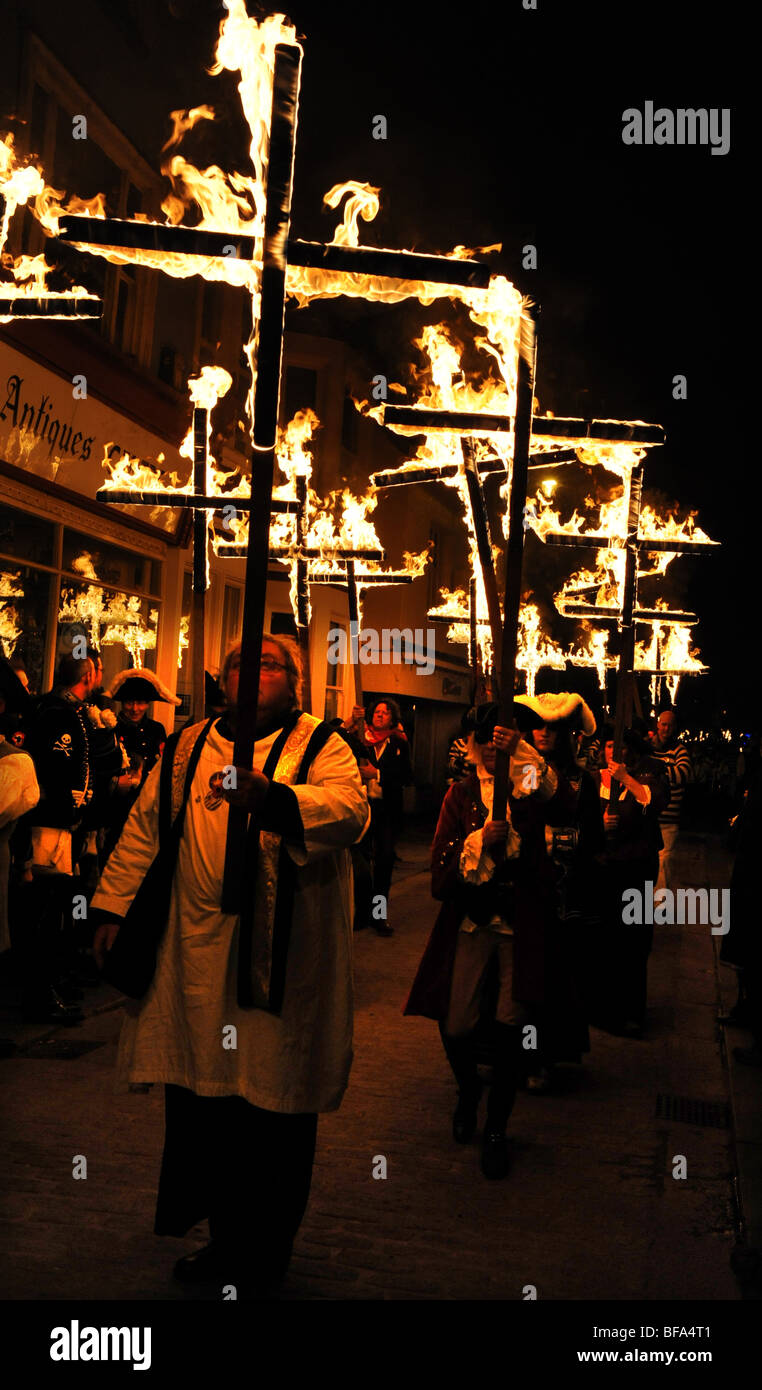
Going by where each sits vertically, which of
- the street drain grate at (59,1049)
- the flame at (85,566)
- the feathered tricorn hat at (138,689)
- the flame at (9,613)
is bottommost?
the street drain grate at (59,1049)

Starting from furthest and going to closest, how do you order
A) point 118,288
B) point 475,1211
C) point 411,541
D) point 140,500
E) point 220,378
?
point 411,541
point 118,288
point 220,378
point 140,500
point 475,1211

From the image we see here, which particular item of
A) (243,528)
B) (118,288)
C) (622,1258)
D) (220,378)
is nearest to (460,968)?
(622,1258)

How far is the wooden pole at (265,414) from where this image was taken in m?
4.00

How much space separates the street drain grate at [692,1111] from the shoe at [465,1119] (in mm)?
1166

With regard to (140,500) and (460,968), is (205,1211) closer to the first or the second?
(460,968)

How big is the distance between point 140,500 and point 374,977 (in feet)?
14.1

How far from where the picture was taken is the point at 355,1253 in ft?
14.4

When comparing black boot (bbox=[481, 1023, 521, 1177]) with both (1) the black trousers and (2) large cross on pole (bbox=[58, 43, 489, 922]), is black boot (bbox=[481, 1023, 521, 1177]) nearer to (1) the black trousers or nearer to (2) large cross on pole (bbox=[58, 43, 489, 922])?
(1) the black trousers

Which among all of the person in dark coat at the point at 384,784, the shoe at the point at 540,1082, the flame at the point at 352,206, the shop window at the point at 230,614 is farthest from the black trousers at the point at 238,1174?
the shop window at the point at 230,614

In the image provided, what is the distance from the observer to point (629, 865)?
920 centimetres

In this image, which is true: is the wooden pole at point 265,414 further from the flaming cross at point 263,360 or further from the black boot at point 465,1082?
the black boot at point 465,1082

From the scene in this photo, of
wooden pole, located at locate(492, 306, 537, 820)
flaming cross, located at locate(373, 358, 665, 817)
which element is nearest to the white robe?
wooden pole, located at locate(492, 306, 537, 820)

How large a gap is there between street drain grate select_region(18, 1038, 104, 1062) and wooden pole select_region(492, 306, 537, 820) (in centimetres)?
306

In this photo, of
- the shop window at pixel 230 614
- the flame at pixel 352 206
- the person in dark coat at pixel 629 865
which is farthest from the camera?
the shop window at pixel 230 614
